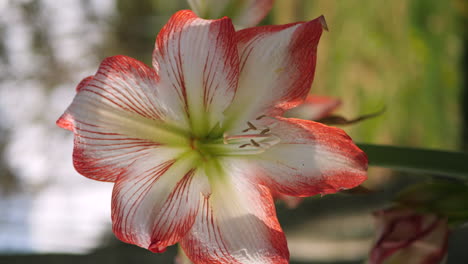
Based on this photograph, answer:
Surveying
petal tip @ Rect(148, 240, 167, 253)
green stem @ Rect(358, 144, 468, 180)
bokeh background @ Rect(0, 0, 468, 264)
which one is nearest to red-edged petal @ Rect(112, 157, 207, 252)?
petal tip @ Rect(148, 240, 167, 253)

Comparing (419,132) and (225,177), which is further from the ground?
(225,177)

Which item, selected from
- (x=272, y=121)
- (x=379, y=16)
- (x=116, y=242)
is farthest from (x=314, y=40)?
(x=116, y=242)

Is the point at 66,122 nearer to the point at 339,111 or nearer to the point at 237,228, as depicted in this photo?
the point at 237,228

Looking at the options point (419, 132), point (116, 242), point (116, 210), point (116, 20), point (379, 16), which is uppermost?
point (116, 20)

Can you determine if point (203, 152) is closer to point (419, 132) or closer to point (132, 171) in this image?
point (132, 171)

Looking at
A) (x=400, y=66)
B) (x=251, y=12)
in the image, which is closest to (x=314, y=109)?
(x=251, y=12)

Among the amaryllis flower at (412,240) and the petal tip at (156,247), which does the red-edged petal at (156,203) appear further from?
the amaryllis flower at (412,240)

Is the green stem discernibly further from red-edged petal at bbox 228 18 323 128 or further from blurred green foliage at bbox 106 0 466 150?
blurred green foliage at bbox 106 0 466 150


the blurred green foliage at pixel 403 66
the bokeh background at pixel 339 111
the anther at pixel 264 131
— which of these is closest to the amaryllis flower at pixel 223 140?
the anther at pixel 264 131

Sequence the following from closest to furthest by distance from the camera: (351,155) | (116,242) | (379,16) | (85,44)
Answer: (351,155) < (379,16) < (116,242) < (85,44)
